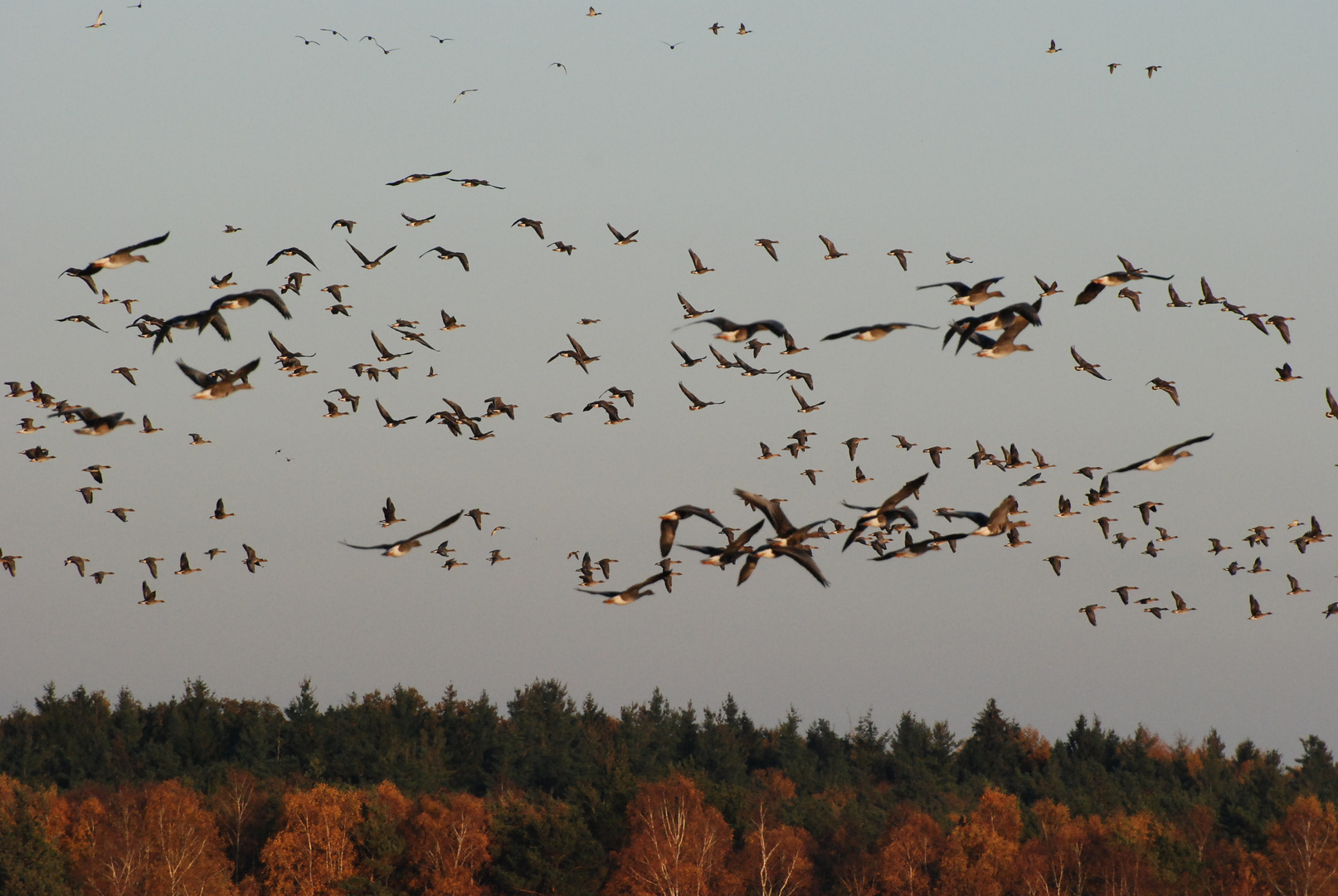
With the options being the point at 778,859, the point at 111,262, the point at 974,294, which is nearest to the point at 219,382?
the point at 111,262

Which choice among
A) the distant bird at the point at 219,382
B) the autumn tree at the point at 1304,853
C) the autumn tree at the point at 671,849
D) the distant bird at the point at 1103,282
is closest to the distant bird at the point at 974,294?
the distant bird at the point at 1103,282

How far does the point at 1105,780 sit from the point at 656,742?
31.3m

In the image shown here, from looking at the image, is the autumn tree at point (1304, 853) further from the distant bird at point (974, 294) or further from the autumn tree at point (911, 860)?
the distant bird at point (974, 294)

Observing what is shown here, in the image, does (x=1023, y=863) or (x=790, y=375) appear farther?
(x=1023, y=863)

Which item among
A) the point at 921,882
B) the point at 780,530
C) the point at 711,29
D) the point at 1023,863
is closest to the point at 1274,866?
the point at 1023,863

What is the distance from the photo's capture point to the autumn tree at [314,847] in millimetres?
66125

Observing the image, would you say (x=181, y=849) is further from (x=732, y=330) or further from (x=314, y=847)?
(x=732, y=330)

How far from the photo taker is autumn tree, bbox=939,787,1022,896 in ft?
225

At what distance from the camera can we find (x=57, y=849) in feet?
220

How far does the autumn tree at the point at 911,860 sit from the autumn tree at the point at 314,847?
25356mm

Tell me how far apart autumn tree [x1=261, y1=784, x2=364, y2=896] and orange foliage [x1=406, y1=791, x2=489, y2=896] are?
3.23 m

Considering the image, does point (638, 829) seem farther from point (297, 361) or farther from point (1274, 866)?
point (297, 361)

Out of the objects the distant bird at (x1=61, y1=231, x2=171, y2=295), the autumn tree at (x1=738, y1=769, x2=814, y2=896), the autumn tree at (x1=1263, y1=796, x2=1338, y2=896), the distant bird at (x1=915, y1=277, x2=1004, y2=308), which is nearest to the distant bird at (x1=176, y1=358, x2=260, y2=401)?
the distant bird at (x1=61, y1=231, x2=171, y2=295)

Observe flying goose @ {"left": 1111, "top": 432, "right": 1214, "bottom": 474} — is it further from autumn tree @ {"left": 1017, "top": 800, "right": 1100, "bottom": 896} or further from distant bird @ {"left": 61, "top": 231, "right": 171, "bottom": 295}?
autumn tree @ {"left": 1017, "top": 800, "right": 1100, "bottom": 896}
